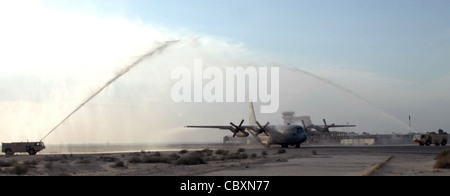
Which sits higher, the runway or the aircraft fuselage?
the aircraft fuselage

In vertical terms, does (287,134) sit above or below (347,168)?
above

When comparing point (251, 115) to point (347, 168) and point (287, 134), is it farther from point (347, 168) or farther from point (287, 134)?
point (347, 168)

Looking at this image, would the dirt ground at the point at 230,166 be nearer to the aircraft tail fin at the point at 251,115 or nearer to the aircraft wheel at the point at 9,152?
the aircraft wheel at the point at 9,152

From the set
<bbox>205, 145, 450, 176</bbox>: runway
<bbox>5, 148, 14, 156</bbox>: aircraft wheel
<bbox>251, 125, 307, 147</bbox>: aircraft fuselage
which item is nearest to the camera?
<bbox>205, 145, 450, 176</bbox>: runway

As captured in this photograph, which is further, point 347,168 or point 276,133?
point 276,133

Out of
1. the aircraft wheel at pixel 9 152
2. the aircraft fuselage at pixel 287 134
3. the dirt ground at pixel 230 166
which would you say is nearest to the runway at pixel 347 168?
the dirt ground at pixel 230 166

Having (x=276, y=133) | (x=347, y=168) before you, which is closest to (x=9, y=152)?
(x=276, y=133)


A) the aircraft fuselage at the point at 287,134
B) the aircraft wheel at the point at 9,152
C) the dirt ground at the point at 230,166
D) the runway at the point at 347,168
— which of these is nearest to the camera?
the runway at the point at 347,168

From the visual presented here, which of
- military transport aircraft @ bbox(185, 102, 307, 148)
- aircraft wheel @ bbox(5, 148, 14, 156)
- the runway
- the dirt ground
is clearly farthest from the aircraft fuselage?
aircraft wheel @ bbox(5, 148, 14, 156)

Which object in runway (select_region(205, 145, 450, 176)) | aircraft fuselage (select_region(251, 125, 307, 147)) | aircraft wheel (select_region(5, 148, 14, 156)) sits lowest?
aircraft wheel (select_region(5, 148, 14, 156))

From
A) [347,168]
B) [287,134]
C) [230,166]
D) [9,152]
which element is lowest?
[9,152]

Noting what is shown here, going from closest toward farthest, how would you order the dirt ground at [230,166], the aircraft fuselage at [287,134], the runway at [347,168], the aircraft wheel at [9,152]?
the runway at [347,168] → the dirt ground at [230,166] → the aircraft wheel at [9,152] → the aircraft fuselage at [287,134]

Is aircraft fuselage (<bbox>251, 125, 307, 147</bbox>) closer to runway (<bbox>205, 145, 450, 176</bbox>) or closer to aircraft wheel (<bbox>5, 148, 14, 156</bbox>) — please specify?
runway (<bbox>205, 145, 450, 176</bbox>)
